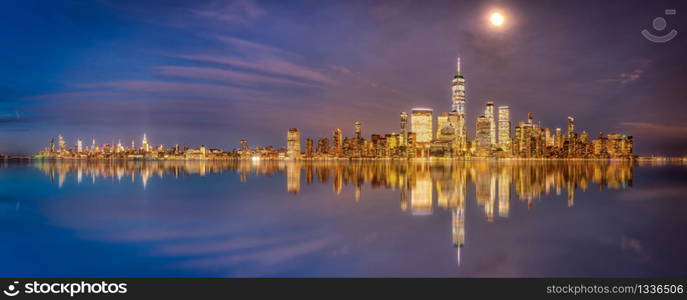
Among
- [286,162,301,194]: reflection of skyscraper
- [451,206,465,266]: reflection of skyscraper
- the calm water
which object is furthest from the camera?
[286,162,301,194]: reflection of skyscraper

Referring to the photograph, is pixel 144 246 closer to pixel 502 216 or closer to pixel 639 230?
pixel 502 216

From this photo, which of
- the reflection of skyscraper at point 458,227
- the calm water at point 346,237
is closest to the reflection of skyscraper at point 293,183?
the calm water at point 346,237

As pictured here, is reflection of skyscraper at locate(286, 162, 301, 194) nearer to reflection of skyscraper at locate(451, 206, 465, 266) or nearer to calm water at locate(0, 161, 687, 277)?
calm water at locate(0, 161, 687, 277)

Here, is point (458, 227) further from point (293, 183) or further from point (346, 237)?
point (293, 183)

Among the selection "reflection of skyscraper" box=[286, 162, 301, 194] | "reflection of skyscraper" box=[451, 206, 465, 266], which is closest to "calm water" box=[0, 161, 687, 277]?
"reflection of skyscraper" box=[451, 206, 465, 266]

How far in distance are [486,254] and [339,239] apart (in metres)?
4.87

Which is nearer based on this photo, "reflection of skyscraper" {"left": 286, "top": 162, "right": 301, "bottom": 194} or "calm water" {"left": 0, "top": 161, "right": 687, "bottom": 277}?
"calm water" {"left": 0, "top": 161, "right": 687, "bottom": 277}

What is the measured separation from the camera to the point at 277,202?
2406 cm

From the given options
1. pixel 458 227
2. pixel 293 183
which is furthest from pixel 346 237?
pixel 293 183

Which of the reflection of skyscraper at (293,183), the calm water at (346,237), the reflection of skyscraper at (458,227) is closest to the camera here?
the calm water at (346,237)

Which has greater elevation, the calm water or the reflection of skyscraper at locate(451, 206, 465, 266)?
the reflection of skyscraper at locate(451, 206, 465, 266)

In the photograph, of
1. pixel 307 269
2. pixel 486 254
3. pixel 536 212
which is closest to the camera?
pixel 307 269

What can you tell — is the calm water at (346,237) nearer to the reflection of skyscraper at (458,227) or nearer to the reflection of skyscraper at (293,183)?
the reflection of skyscraper at (458,227)

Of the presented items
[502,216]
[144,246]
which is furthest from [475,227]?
[144,246]
